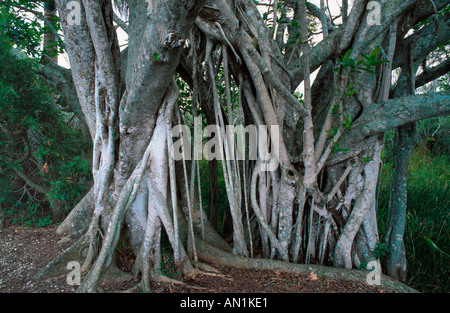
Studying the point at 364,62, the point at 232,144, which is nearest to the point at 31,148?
the point at 232,144

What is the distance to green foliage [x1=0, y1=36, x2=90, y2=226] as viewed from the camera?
309 centimetres

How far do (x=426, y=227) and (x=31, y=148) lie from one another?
4641mm

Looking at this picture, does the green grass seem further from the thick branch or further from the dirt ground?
the thick branch

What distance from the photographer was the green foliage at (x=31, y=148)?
3.09 metres

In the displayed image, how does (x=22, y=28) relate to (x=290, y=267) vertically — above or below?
above

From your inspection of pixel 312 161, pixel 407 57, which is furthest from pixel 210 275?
pixel 407 57

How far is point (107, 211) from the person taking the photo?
220 cm

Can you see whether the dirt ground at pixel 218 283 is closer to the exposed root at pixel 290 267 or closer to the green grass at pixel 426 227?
the exposed root at pixel 290 267

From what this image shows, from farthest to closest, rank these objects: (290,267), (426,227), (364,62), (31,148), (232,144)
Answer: (31,148) → (426,227) → (232,144) → (290,267) → (364,62)

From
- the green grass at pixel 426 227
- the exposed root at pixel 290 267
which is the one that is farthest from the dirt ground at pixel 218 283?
the green grass at pixel 426 227

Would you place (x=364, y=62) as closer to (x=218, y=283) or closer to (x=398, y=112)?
(x=398, y=112)

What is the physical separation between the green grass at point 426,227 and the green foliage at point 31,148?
11.3ft

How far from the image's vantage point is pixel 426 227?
2.95 meters

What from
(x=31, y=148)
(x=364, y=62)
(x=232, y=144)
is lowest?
(x=232, y=144)
